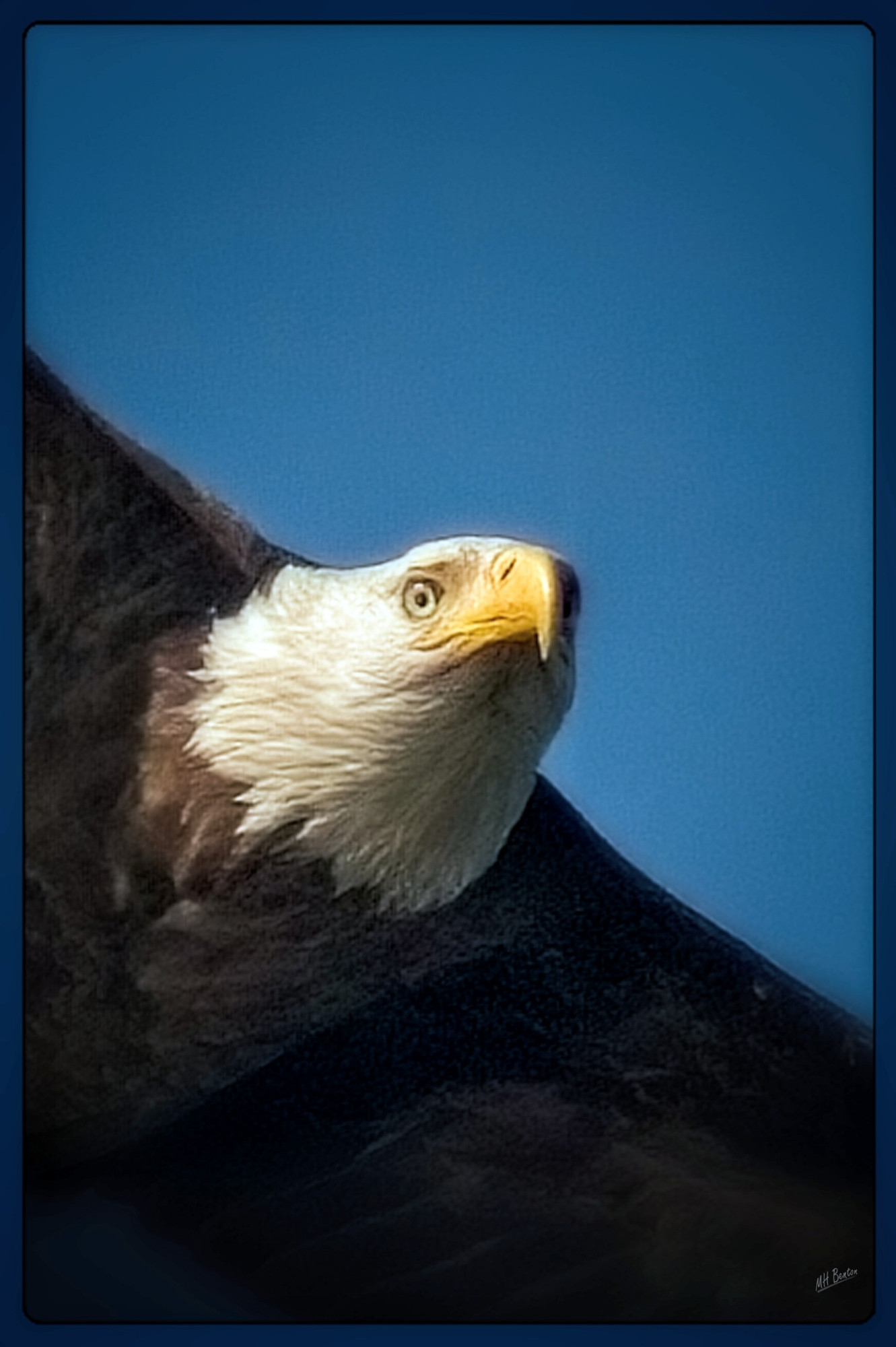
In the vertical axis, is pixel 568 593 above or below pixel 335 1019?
above

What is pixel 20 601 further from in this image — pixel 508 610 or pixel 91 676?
pixel 508 610
